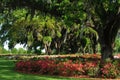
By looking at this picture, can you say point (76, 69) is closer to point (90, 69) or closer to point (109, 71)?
point (90, 69)

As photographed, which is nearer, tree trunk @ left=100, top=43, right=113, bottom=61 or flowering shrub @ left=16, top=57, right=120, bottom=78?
flowering shrub @ left=16, top=57, right=120, bottom=78

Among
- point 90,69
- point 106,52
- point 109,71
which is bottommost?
point 109,71

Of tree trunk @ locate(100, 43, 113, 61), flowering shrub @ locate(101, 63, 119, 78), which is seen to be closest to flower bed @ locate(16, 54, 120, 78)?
flowering shrub @ locate(101, 63, 119, 78)

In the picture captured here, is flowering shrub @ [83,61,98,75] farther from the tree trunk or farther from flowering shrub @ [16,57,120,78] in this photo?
the tree trunk

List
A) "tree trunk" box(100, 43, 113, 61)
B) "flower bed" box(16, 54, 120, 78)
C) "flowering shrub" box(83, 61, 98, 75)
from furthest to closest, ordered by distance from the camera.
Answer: "tree trunk" box(100, 43, 113, 61) < "flowering shrub" box(83, 61, 98, 75) < "flower bed" box(16, 54, 120, 78)

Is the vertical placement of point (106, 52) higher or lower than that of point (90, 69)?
higher

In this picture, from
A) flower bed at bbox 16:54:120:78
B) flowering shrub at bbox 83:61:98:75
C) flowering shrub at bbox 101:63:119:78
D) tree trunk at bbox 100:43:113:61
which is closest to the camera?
flowering shrub at bbox 101:63:119:78

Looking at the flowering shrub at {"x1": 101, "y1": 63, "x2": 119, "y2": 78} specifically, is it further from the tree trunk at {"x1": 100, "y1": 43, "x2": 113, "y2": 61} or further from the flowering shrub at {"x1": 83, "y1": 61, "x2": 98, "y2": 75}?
the tree trunk at {"x1": 100, "y1": 43, "x2": 113, "y2": 61}

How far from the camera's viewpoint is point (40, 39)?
163ft

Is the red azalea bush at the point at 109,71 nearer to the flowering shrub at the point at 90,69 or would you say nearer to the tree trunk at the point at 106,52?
the flowering shrub at the point at 90,69

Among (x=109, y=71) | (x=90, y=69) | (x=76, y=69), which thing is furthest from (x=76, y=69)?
(x=109, y=71)

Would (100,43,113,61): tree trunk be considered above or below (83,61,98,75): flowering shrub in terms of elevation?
above

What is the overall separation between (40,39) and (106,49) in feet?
88.3

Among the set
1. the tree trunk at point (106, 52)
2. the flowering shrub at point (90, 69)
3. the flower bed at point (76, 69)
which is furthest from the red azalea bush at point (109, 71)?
the tree trunk at point (106, 52)
